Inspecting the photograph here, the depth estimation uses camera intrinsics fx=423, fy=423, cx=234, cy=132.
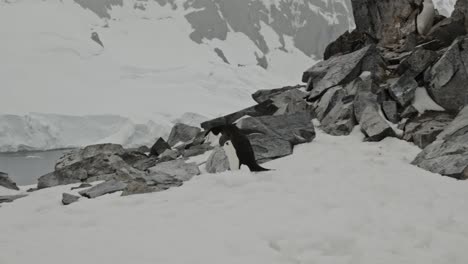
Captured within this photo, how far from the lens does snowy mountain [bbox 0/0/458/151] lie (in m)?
46.5

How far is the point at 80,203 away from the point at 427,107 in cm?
685

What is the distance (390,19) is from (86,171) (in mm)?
9394

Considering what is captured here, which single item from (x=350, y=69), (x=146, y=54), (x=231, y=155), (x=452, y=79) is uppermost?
(x=146, y=54)

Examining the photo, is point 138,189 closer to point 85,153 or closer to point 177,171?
point 177,171

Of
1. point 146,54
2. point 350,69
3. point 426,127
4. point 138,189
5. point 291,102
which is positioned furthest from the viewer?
point 146,54

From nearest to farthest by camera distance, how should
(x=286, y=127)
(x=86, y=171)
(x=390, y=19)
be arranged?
(x=286, y=127) → (x=86, y=171) → (x=390, y=19)

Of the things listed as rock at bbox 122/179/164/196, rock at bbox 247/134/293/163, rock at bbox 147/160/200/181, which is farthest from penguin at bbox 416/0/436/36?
rock at bbox 122/179/164/196

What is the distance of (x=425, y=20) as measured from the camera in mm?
11703

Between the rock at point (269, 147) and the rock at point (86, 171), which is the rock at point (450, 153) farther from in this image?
the rock at point (86, 171)

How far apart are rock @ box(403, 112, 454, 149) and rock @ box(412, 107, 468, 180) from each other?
1.03 feet

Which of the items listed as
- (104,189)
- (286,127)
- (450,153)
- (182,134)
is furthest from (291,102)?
(104,189)

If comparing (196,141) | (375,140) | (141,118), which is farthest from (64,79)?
(375,140)

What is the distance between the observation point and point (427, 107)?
340 inches

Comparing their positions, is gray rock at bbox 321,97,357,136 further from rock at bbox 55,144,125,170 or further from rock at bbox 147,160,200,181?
rock at bbox 55,144,125,170
